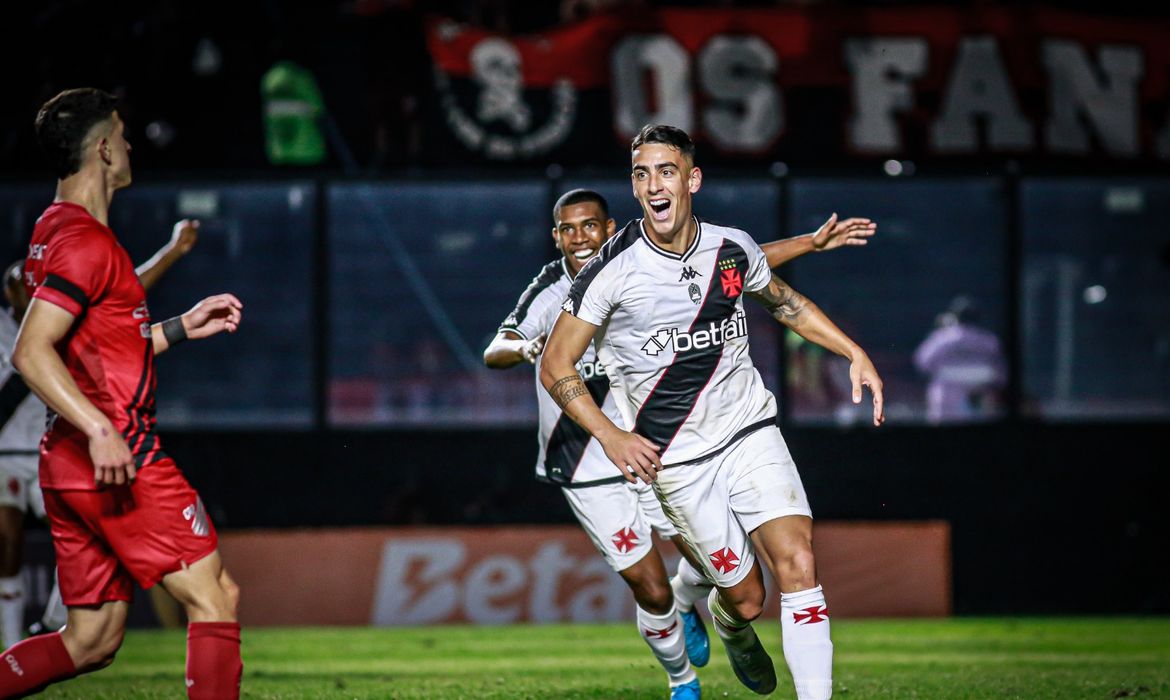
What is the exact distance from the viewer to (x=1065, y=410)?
15922 millimetres

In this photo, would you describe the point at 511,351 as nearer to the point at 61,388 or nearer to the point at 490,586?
the point at 61,388

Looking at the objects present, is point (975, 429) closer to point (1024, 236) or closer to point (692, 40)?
point (1024, 236)

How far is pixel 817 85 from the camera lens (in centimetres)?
1416

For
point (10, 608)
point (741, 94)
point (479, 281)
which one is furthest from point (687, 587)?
point (479, 281)

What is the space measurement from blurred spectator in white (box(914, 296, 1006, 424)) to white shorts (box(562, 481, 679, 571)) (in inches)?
287

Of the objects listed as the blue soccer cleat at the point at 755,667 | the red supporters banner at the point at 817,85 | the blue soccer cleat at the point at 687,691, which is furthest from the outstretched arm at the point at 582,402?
the red supporters banner at the point at 817,85

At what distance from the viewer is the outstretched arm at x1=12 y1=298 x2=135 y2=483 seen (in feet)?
15.8

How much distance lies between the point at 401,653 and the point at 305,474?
3630mm

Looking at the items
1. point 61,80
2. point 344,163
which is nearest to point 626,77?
point 344,163

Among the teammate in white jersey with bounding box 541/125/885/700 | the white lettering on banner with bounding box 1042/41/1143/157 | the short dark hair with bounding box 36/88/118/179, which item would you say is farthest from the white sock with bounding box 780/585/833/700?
the white lettering on banner with bounding box 1042/41/1143/157

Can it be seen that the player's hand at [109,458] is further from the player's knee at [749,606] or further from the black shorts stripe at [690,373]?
the player's knee at [749,606]

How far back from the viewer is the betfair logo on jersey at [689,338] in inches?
242

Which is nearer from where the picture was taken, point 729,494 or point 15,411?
point 729,494

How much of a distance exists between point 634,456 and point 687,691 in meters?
1.93
